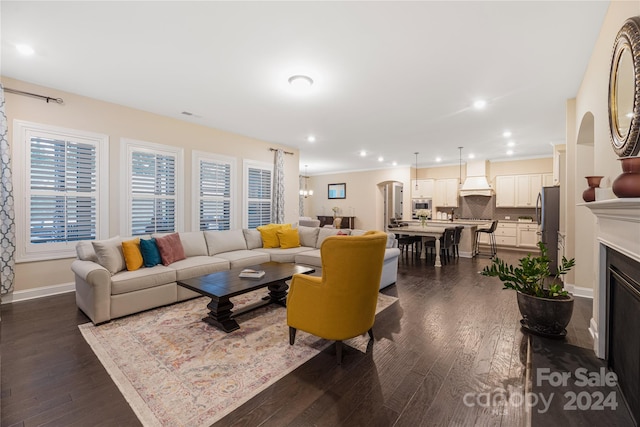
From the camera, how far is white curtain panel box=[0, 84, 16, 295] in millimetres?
3326

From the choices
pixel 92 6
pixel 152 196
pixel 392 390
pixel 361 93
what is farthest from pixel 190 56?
pixel 392 390

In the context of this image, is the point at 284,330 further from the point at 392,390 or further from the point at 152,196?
the point at 152,196

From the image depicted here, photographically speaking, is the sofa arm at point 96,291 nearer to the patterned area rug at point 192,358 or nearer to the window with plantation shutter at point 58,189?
the patterned area rug at point 192,358

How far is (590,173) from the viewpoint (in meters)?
3.63

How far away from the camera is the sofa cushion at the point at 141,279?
3.04 m

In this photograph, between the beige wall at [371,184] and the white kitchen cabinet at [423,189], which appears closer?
the beige wall at [371,184]

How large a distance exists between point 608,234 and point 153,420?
329 cm

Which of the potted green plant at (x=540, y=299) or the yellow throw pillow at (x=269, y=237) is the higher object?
the yellow throw pillow at (x=269, y=237)

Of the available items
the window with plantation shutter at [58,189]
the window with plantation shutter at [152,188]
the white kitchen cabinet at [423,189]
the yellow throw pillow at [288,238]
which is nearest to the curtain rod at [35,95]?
the window with plantation shutter at [58,189]

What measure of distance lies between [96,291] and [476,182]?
922cm

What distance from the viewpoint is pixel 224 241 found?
480cm

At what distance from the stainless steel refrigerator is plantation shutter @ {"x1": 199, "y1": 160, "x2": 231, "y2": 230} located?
614cm

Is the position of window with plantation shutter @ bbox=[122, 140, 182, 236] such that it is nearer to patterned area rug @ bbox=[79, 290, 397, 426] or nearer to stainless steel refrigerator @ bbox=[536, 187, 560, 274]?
patterned area rug @ bbox=[79, 290, 397, 426]

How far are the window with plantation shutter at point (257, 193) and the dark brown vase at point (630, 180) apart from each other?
5.82 m
